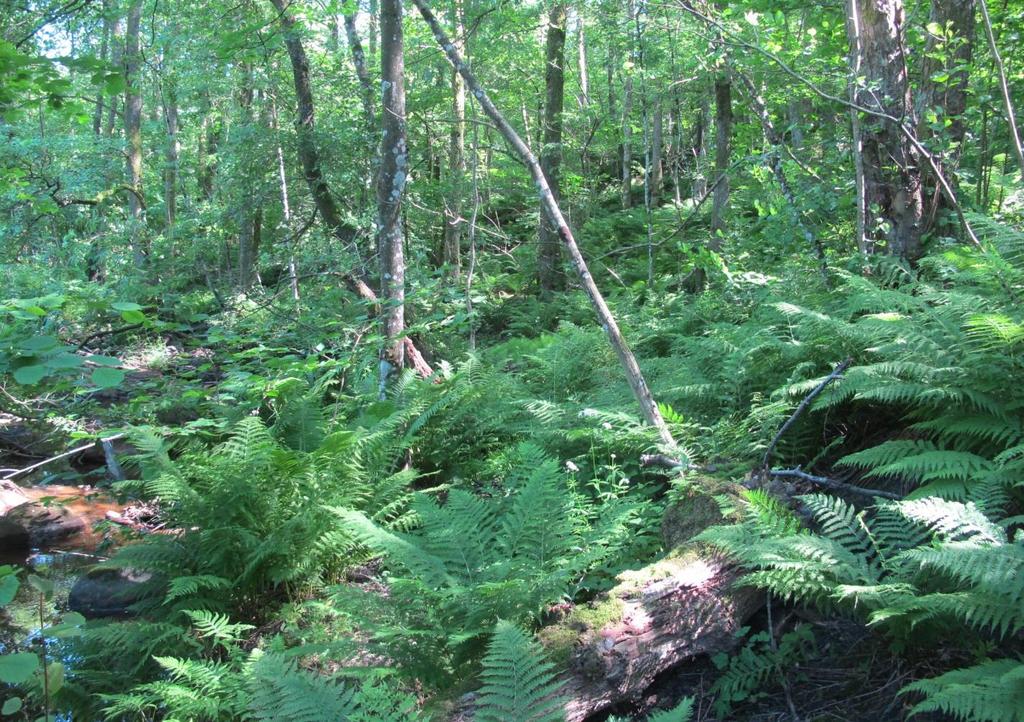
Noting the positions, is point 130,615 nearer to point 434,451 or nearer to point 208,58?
point 434,451

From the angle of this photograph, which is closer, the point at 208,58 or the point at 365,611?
the point at 365,611

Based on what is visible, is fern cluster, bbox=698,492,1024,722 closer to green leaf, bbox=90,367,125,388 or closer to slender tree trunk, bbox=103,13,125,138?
green leaf, bbox=90,367,125,388

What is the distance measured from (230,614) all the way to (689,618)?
2863 mm

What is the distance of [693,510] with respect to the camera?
Answer: 354cm

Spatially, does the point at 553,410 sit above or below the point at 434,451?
above

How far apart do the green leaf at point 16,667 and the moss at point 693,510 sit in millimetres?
2545

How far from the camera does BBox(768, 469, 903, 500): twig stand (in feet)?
10.9

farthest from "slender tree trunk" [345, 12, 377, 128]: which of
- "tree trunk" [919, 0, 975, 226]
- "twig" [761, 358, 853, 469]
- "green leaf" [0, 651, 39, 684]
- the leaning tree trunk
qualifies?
"green leaf" [0, 651, 39, 684]

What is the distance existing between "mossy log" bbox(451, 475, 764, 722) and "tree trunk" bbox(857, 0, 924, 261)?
4.04 metres

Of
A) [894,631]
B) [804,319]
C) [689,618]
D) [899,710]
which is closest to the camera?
[899,710]

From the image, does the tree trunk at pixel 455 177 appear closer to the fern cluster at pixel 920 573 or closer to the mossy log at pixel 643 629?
the mossy log at pixel 643 629

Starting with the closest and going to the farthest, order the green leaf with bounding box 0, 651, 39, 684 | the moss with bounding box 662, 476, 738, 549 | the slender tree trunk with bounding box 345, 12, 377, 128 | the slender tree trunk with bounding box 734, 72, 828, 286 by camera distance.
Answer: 1. the green leaf with bounding box 0, 651, 39, 684
2. the moss with bounding box 662, 476, 738, 549
3. the slender tree trunk with bounding box 734, 72, 828, 286
4. the slender tree trunk with bounding box 345, 12, 377, 128

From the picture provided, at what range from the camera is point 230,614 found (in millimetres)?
4312

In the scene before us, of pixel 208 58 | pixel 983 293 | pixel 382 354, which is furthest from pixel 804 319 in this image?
pixel 208 58
